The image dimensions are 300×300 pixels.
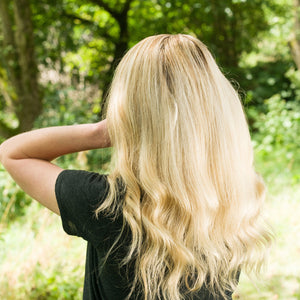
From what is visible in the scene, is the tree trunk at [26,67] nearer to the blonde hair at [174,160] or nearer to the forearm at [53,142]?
the forearm at [53,142]

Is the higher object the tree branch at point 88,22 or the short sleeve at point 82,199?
the tree branch at point 88,22

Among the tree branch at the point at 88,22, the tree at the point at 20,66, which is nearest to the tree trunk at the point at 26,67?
the tree at the point at 20,66

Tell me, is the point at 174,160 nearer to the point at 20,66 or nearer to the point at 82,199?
the point at 82,199

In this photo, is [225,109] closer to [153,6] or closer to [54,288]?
[54,288]

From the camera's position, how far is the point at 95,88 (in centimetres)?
762

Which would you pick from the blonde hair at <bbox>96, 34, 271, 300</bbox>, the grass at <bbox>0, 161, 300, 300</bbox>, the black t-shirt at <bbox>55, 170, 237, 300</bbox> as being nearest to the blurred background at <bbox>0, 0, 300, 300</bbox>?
the grass at <bbox>0, 161, 300, 300</bbox>

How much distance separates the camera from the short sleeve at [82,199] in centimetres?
106

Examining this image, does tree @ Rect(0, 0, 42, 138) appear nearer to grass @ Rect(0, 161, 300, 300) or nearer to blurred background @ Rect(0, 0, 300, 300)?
blurred background @ Rect(0, 0, 300, 300)

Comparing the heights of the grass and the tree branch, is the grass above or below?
below

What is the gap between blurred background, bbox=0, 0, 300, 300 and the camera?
9.90 ft

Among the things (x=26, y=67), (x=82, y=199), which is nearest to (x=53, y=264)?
(x=82, y=199)

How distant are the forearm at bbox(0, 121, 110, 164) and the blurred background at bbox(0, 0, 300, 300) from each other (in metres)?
0.43

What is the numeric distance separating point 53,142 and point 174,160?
1.41 ft

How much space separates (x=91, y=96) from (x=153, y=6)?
8.96 feet
